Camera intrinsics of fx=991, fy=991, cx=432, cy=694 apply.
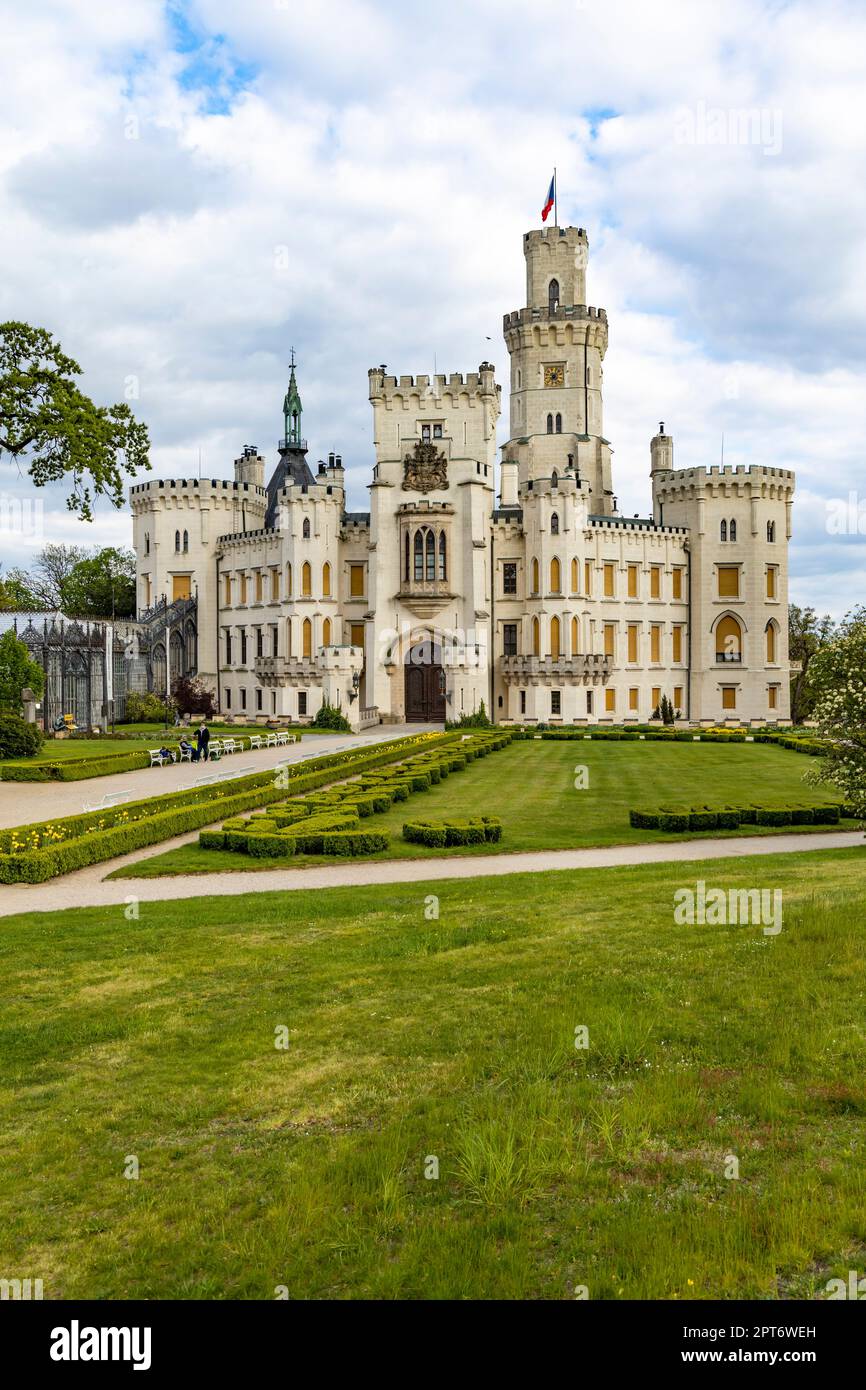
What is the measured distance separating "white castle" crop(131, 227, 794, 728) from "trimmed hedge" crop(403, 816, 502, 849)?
37.3 metres

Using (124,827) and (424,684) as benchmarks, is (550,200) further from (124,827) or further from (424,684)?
(124,827)

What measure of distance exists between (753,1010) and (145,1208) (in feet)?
17.6

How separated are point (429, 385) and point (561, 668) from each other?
20195 millimetres

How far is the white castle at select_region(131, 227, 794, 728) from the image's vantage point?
64250 mm

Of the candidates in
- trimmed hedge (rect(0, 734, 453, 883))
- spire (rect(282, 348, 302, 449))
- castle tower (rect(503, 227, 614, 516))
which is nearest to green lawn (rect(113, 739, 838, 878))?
trimmed hedge (rect(0, 734, 453, 883))

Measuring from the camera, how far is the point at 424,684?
6569 centimetres

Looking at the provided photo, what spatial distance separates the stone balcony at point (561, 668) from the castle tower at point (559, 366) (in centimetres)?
1519

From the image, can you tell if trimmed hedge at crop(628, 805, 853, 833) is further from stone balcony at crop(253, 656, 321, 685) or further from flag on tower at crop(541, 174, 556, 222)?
flag on tower at crop(541, 174, 556, 222)

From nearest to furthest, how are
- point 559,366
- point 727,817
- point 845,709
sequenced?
point 845,709
point 727,817
point 559,366

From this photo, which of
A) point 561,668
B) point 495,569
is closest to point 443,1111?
point 561,668

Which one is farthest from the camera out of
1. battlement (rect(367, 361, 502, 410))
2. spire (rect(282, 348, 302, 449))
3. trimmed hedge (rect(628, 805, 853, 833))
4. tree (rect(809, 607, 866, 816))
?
spire (rect(282, 348, 302, 449))

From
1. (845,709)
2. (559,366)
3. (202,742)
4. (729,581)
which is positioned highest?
(559,366)
